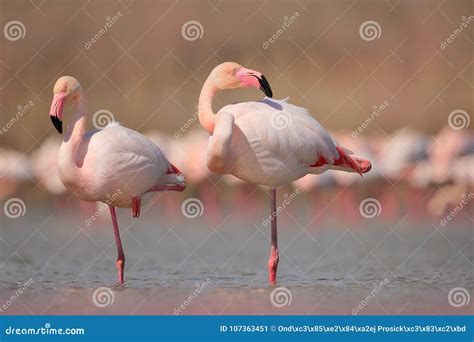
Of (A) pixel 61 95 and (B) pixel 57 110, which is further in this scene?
(A) pixel 61 95

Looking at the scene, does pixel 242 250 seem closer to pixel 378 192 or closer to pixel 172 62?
pixel 378 192

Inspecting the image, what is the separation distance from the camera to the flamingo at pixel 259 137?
27.5 feet

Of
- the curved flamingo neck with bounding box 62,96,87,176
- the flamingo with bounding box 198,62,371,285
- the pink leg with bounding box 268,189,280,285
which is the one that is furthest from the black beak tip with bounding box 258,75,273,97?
the curved flamingo neck with bounding box 62,96,87,176

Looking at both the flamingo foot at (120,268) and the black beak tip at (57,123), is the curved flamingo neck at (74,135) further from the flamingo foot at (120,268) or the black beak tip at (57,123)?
the flamingo foot at (120,268)

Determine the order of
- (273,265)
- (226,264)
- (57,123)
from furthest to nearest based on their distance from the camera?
(226,264)
(273,265)
(57,123)

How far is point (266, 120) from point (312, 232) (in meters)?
2.63

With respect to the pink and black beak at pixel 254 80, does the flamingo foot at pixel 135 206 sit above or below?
below

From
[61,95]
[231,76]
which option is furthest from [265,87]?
[61,95]

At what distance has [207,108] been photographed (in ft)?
28.0

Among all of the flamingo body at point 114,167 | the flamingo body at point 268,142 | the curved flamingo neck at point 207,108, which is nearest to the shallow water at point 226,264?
the flamingo body at point 114,167

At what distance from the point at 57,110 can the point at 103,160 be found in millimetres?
542

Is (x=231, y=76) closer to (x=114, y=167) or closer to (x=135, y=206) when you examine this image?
(x=114, y=167)

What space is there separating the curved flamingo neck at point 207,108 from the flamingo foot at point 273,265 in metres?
1.16

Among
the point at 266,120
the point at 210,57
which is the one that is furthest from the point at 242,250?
the point at 210,57
